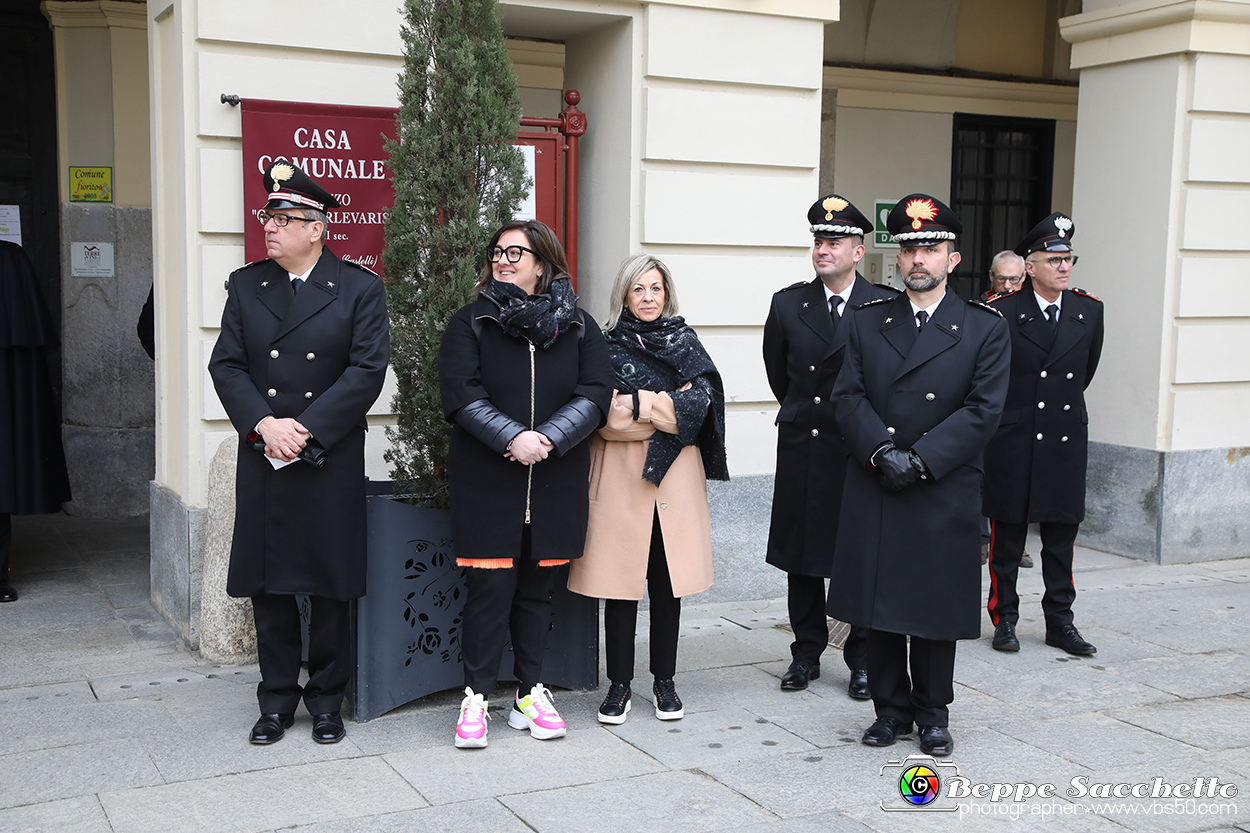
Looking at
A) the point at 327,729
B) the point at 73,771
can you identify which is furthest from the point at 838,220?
the point at 73,771

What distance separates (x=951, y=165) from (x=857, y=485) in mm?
6346

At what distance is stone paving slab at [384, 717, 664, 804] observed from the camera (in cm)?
403

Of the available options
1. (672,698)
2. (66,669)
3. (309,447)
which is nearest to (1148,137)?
(672,698)

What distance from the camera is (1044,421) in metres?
5.94

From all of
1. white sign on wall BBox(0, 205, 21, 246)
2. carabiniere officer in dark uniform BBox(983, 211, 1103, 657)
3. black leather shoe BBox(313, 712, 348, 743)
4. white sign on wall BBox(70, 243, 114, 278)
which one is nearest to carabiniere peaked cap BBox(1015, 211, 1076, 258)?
carabiniere officer in dark uniform BBox(983, 211, 1103, 657)

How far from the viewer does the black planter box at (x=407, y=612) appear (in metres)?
4.60

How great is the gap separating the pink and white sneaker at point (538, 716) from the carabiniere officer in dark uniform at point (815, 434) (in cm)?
114

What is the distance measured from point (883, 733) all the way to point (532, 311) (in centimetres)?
199

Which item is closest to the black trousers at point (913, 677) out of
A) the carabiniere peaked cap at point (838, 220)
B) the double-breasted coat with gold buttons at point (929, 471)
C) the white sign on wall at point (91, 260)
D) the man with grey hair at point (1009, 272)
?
the double-breasted coat with gold buttons at point (929, 471)

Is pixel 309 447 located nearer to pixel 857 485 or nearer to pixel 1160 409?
pixel 857 485

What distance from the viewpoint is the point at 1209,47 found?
7.57 metres

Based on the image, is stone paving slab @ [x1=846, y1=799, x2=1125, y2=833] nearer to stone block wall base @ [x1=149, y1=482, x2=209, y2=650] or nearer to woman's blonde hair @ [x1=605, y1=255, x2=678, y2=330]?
woman's blonde hair @ [x1=605, y1=255, x2=678, y2=330]

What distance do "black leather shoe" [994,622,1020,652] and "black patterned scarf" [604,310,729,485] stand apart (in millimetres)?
2110

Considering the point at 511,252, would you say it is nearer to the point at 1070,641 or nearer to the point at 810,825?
the point at 810,825
